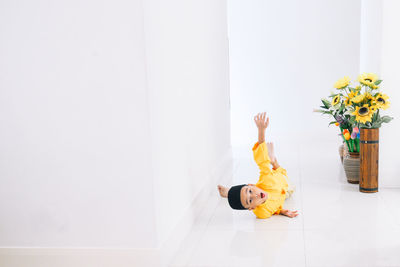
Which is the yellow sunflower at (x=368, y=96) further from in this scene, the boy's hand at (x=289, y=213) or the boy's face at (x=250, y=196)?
the boy's face at (x=250, y=196)

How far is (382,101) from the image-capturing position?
293 cm

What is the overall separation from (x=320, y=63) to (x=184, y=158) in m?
3.32

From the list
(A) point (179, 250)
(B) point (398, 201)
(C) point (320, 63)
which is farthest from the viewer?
(C) point (320, 63)

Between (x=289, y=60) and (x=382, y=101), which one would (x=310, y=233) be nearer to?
(x=382, y=101)

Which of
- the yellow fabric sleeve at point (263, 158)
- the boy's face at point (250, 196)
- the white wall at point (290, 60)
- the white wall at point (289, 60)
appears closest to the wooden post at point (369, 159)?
the yellow fabric sleeve at point (263, 158)

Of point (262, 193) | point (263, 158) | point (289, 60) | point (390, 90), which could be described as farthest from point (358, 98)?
point (289, 60)

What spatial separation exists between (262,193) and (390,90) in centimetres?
133

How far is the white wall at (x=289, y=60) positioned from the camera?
16.9ft

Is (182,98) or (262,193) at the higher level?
(182,98)

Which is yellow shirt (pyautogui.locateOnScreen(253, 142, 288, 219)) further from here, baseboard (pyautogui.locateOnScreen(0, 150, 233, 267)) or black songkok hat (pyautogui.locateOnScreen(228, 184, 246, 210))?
baseboard (pyautogui.locateOnScreen(0, 150, 233, 267))

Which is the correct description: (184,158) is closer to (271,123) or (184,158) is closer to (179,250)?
(179,250)

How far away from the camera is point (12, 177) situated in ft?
6.79

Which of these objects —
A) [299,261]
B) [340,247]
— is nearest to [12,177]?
[299,261]

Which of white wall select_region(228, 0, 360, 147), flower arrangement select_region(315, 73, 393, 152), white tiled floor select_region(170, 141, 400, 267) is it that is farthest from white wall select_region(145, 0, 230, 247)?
white wall select_region(228, 0, 360, 147)
